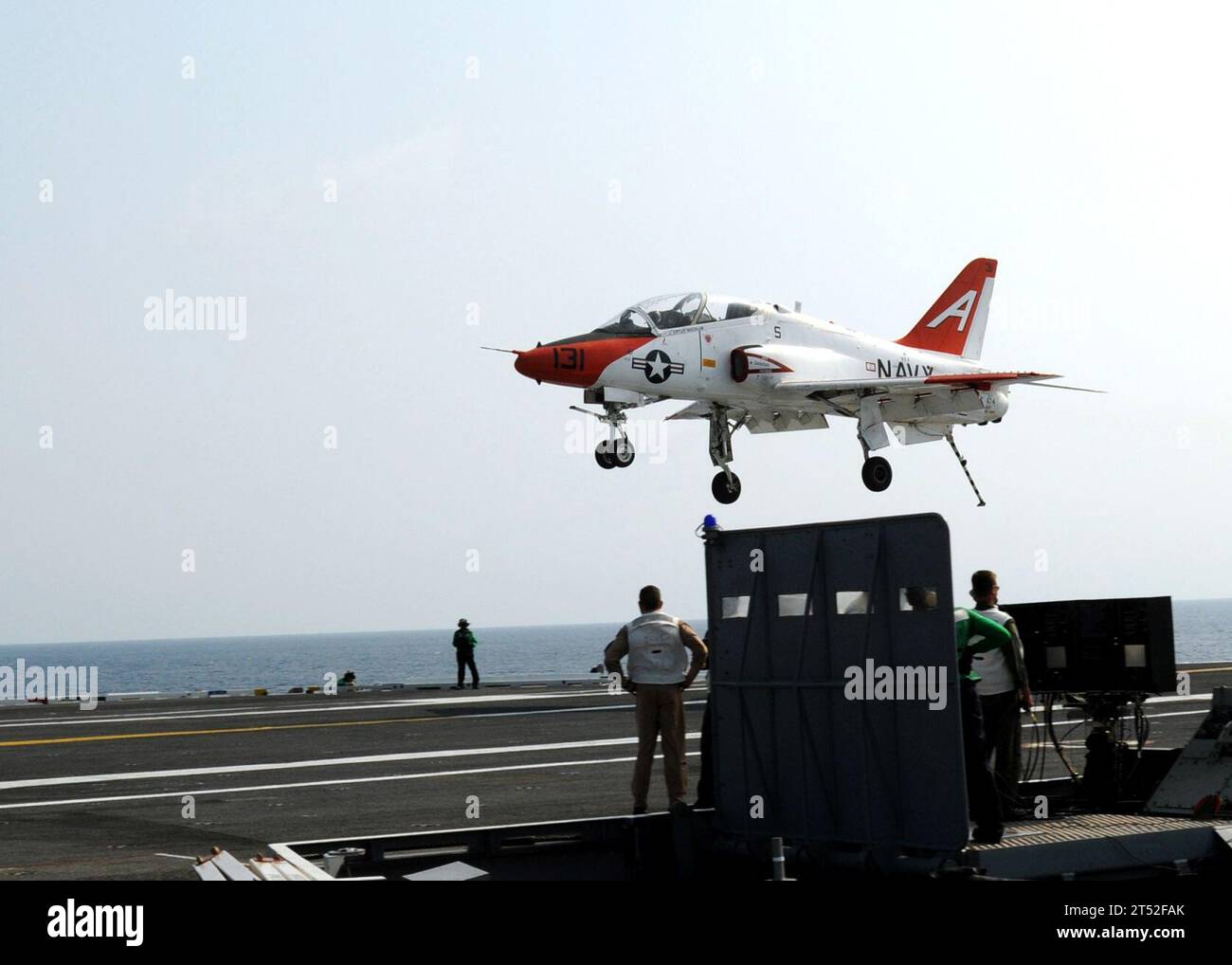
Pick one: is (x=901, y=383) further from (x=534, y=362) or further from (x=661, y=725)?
(x=661, y=725)

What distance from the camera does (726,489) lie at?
33656mm

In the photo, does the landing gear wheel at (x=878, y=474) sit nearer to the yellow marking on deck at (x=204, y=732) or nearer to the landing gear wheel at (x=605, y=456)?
the landing gear wheel at (x=605, y=456)

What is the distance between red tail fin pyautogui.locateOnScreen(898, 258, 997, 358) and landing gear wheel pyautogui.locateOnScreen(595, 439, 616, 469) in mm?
12613

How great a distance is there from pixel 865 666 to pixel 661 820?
8.29 ft

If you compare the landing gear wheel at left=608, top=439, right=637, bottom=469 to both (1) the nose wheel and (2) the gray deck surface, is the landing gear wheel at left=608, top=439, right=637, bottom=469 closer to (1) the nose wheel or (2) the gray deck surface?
(1) the nose wheel

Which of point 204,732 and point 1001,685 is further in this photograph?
point 204,732

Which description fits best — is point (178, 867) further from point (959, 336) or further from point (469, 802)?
point (959, 336)

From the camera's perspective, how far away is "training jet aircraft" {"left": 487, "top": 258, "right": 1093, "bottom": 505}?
30.0 meters

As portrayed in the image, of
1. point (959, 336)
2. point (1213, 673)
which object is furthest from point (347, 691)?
point (1213, 673)

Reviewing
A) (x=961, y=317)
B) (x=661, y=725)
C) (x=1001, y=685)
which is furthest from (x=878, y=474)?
(x=1001, y=685)

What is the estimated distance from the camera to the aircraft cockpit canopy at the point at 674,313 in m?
30.5

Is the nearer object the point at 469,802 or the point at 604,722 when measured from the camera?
the point at 469,802

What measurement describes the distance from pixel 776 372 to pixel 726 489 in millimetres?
3138
